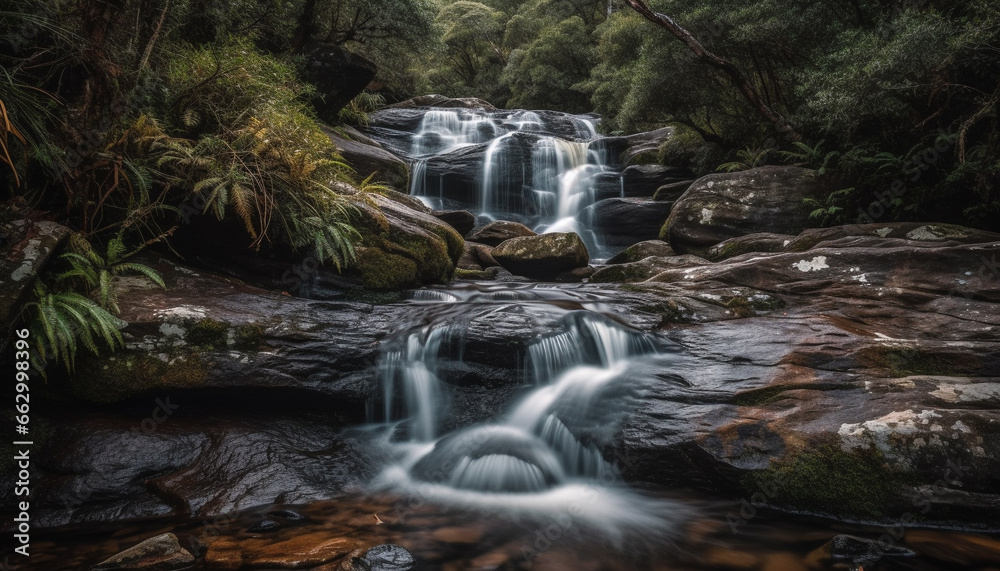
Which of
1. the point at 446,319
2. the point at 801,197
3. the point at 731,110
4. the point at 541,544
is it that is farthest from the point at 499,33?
the point at 541,544

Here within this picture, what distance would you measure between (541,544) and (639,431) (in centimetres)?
144

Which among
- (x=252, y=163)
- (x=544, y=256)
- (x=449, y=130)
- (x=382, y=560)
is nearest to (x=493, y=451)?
(x=382, y=560)

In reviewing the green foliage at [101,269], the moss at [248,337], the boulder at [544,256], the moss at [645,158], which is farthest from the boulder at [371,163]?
the moss at [645,158]

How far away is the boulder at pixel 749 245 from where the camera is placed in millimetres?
7582

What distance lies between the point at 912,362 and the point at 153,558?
586 cm

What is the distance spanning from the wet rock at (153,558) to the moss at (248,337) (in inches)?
74.1

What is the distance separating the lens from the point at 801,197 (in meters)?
8.77

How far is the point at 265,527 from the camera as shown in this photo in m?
3.21

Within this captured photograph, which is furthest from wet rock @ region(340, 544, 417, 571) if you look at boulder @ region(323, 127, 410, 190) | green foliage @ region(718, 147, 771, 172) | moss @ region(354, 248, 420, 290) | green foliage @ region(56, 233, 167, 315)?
green foliage @ region(718, 147, 771, 172)

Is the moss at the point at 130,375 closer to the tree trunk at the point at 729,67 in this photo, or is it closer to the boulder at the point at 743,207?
the boulder at the point at 743,207

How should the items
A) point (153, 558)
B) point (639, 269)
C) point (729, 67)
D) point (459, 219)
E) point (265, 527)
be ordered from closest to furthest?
point (153, 558)
point (265, 527)
point (639, 269)
point (729, 67)
point (459, 219)

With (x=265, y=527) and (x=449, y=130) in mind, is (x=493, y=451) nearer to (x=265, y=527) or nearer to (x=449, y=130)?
(x=265, y=527)

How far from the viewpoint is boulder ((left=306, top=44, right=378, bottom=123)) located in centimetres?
1100

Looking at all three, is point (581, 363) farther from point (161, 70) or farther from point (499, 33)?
point (499, 33)
